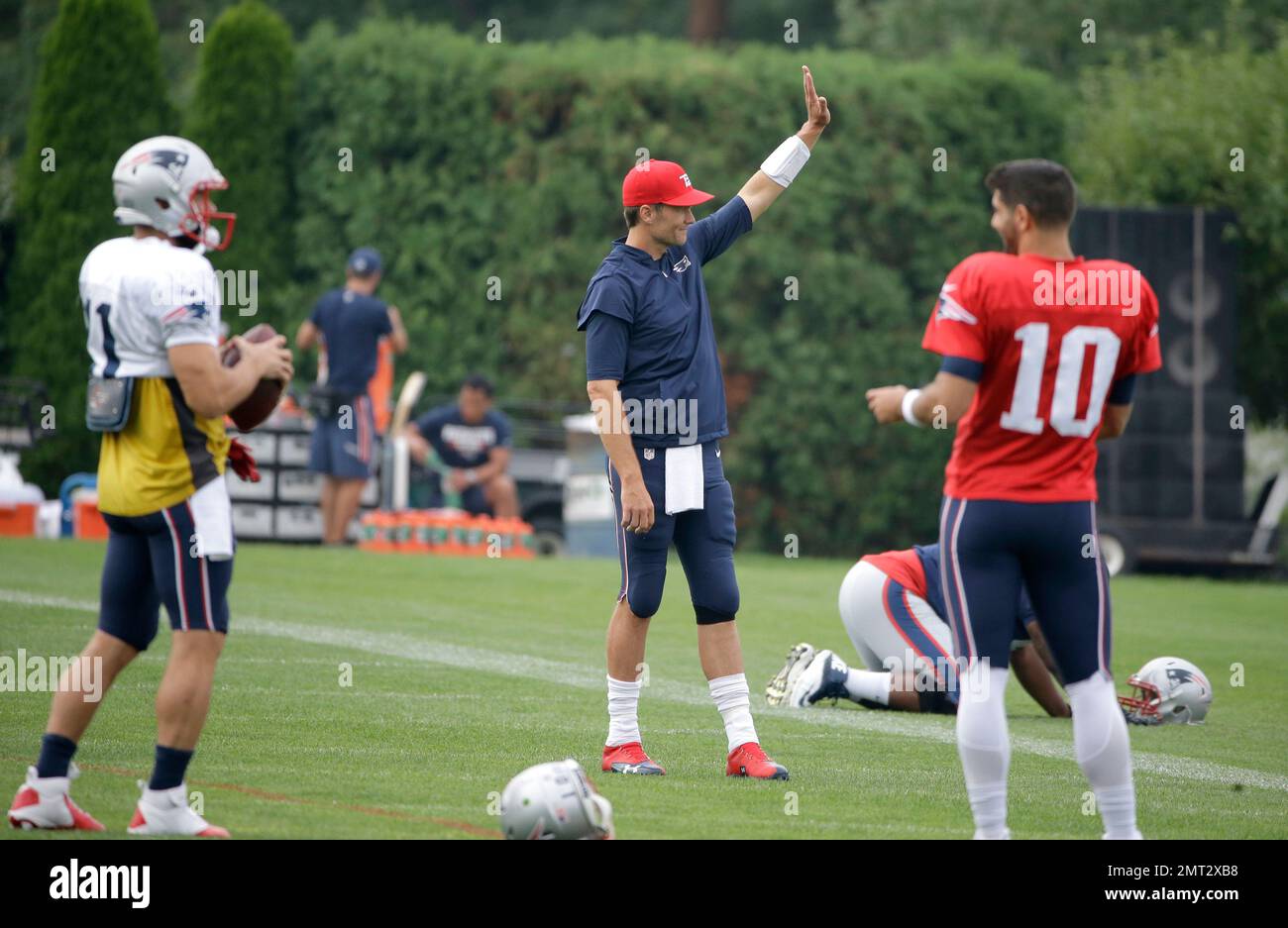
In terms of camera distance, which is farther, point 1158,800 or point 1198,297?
point 1198,297

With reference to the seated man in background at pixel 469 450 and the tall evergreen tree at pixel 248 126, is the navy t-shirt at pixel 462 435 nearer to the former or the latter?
the seated man in background at pixel 469 450

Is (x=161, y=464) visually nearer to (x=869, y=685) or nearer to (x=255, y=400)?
(x=255, y=400)

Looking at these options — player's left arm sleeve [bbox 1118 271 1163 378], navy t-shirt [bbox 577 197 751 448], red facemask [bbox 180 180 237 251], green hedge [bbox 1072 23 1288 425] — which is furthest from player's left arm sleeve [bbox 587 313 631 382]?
green hedge [bbox 1072 23 1288 425]

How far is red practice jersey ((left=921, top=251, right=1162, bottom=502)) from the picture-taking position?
5.53m

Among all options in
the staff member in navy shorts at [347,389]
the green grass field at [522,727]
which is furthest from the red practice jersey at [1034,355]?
the staff member in navy shorts at [347,389]

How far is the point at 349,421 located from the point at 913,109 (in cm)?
733

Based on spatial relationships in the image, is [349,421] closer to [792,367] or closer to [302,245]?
[302,245]

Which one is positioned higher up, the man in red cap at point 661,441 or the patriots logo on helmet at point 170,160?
the patriots logo on helmet at point 170,160

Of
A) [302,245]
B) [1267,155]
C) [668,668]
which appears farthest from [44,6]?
[668,668]

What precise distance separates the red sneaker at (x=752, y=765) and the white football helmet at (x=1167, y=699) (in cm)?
283

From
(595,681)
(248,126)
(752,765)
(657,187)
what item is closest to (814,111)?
(657,187)

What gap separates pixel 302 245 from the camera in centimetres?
2012

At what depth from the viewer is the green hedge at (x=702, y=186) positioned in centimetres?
1994

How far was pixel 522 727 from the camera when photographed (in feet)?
27.4
